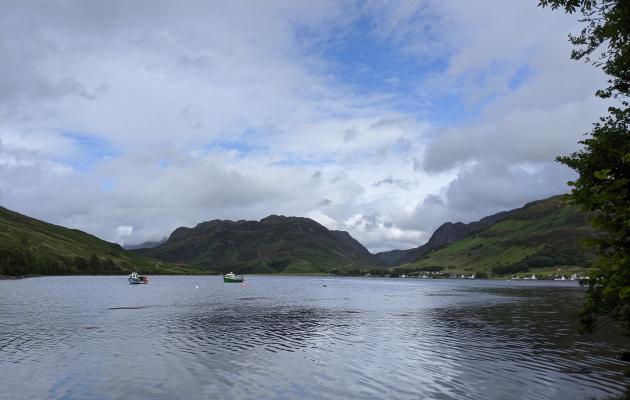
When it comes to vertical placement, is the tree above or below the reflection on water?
above

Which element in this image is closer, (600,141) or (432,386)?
(600,141)

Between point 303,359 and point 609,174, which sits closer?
point 609,174

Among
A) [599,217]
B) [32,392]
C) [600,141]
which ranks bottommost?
[32,392]

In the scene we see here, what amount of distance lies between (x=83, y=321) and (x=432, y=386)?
6809cm

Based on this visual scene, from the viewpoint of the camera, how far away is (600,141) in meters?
34.6

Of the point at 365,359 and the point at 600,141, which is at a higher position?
the point at 600,141

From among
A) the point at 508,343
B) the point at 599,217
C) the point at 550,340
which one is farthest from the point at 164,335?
the point at 599,217

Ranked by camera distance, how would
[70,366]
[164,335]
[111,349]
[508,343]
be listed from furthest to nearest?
[164,335]
[508,343]
[111,349]
[70,366]

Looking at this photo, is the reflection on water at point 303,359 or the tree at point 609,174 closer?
the tree at point 609,174

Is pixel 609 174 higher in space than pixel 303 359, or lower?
higher

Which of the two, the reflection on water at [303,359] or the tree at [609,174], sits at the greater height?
the tree at [609,174]

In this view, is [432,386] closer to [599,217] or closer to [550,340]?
[599,217]

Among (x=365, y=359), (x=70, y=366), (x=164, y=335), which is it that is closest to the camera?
(x=70, y=366)

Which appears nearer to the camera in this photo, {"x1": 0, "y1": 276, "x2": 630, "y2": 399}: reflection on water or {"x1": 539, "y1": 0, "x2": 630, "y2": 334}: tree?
{"x1": 539, "y1": 0, "x2": 630, "y2": 334}: tree
